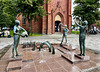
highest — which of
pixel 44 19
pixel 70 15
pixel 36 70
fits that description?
pixel 70 15

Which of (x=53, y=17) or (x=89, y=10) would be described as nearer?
(x=89, y=10)

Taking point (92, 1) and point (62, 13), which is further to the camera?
point (62, 13)

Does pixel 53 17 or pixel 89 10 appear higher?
pixel 89 10

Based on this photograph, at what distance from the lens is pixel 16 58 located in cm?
412

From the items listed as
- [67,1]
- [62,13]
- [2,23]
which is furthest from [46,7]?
[2,23]

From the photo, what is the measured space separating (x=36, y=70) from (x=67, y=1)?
2901 cm

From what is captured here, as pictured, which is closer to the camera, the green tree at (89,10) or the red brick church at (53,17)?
the green tree at (89,10)

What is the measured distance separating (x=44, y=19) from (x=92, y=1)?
51.7 ft

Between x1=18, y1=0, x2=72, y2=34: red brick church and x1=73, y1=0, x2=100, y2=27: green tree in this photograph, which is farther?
x1=18, y1=0, x2=72, y2=34: red brick church

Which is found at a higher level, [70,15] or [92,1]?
[92,1]

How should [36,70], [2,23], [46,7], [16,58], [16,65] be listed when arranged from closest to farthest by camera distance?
[36,70] < [16,65] < [16,58] < [2,23] < [46,7]

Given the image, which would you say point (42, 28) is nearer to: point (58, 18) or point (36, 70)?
point (58, 18)

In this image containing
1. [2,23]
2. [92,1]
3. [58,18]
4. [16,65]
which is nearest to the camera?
[16,65]

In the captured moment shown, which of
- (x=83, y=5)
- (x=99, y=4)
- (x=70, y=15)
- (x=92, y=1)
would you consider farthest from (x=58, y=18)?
(x=99, y=4)
